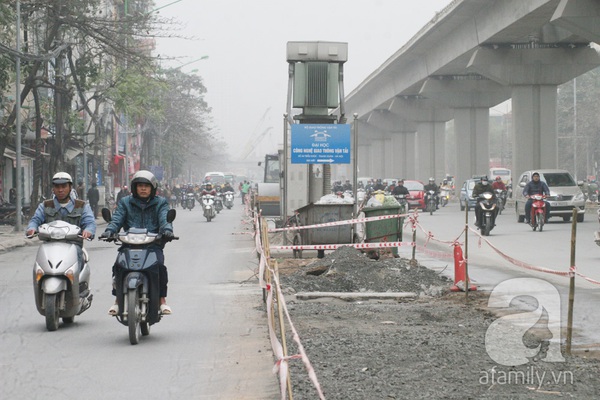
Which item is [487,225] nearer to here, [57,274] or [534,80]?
[57,274]

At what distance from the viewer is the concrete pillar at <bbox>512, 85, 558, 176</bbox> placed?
50375mm

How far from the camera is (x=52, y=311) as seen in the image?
10977 millimetres

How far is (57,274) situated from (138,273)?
122 centimetres

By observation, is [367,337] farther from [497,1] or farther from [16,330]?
[497,1]

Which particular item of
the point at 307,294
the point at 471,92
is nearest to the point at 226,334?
the point at 307,294

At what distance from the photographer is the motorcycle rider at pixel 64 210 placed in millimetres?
11516

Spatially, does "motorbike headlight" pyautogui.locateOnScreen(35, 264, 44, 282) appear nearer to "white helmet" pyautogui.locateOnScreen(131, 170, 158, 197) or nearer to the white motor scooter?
"white helmet" pyautogui.locateOnScreen(131, 170, 158, 197)

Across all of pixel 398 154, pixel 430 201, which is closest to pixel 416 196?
pixel 430 201

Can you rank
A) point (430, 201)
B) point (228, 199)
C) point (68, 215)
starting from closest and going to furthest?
point (68, 215), point (430, 201), point (228, 199)

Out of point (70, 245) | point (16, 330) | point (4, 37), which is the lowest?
point (16, 330)

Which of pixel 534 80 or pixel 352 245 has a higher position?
pixel 534 80

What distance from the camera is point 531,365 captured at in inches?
329

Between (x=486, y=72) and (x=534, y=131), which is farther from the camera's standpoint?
(x=534, y=131)

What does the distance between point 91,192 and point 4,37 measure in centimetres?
1064
